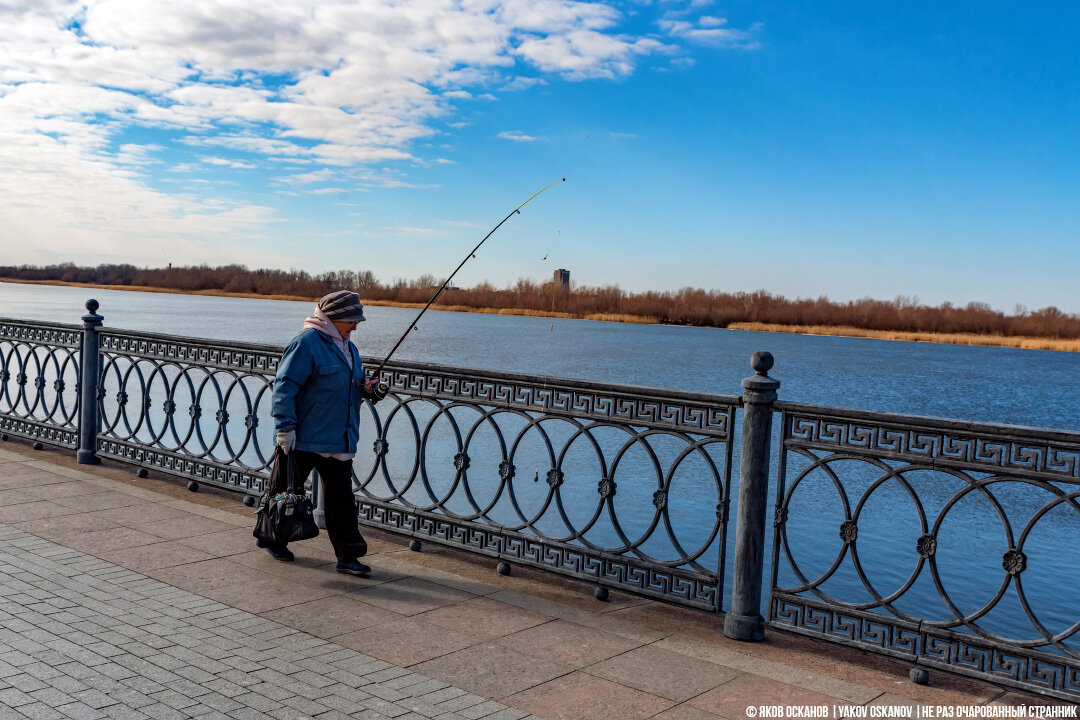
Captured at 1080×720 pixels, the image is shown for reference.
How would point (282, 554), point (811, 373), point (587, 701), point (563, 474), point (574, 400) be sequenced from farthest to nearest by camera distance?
point (811, 373)
point (563, 474)
point (282, 554)
point (574, 400)
point (587, 701)

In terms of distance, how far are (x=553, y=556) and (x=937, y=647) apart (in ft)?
7.14

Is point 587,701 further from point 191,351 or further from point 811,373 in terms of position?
point 811,373

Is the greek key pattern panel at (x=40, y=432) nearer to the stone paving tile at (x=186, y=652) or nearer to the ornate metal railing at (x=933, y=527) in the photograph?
the stone paving tile at (x=186, y=652)

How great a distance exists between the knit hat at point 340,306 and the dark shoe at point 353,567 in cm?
143

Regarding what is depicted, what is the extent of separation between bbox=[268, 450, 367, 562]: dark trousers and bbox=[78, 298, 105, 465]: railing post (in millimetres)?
3774

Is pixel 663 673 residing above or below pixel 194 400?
below

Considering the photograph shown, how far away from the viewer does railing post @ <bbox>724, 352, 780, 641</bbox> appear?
177 inches

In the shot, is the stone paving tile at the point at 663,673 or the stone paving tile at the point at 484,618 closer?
the stone paving tile at the point at 663,673

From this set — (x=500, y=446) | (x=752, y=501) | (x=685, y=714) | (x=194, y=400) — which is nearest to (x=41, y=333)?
(x=194, y=400)

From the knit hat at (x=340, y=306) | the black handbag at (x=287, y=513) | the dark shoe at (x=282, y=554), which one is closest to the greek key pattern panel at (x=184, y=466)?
the dark shoe at (x=282, y=554)

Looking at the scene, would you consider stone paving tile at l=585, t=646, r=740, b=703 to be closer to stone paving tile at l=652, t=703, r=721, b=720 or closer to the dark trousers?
stone paving tile at l=652, t=703, r=721, b=720

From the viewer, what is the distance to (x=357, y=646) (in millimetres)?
4188

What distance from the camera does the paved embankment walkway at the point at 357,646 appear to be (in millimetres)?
3582

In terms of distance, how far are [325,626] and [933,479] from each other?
2102cm
